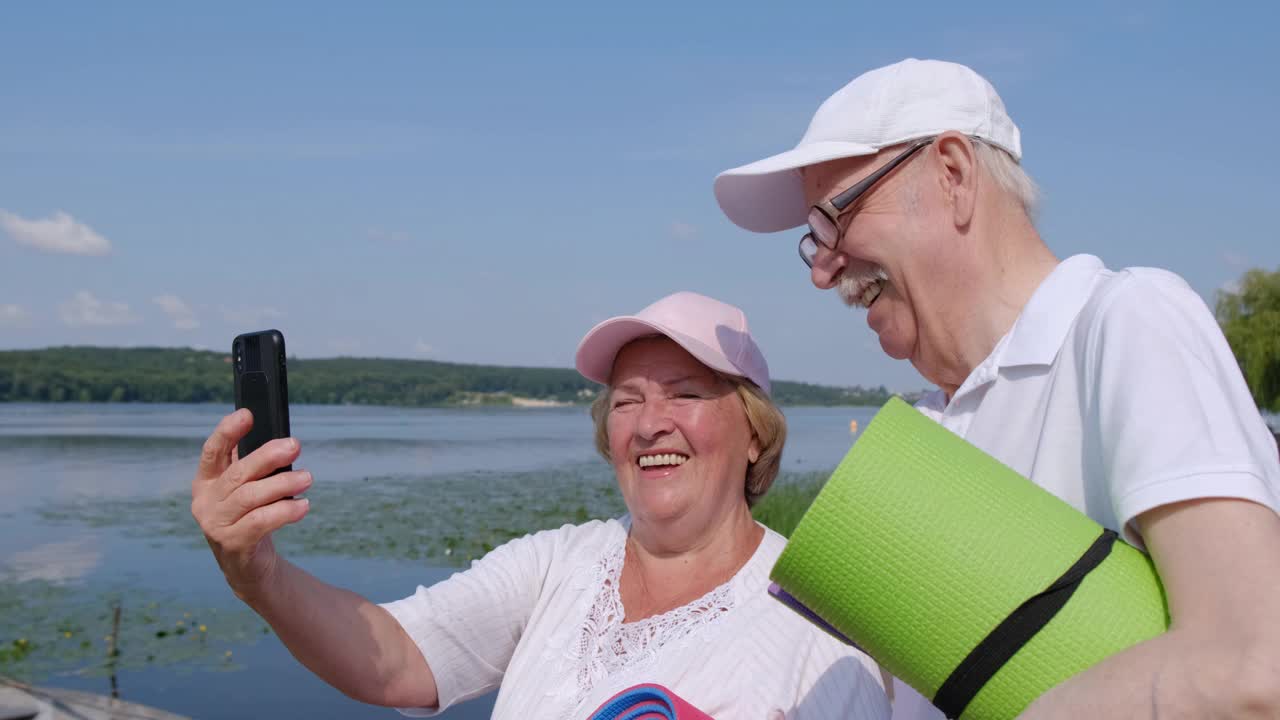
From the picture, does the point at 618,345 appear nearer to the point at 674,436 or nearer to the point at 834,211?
the point at 674,436

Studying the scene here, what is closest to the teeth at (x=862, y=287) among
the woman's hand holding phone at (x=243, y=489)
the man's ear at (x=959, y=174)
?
the man's ear at (x=959, y=174)

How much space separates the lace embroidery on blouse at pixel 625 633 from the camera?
7.29ft

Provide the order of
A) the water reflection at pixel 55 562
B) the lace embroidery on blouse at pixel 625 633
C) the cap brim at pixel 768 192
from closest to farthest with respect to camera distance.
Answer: the cap brim at pixel 768 192
the lace embroidery on blouse at pixel 625 633
the water reflection at pixel 55 562

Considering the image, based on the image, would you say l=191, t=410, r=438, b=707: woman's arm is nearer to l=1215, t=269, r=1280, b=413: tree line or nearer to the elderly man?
the elderly man

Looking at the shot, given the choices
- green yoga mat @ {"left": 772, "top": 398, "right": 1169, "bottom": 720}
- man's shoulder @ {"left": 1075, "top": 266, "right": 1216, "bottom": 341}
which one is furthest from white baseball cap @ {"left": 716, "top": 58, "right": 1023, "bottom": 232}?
green yoga mat @ {"left": 772, "top": 398, "right": 1169, "bottom": 720}

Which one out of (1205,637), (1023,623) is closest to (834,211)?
(1023,623)

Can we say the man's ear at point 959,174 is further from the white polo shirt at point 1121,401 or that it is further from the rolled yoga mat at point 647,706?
the rolled yoga mat at point 647,706

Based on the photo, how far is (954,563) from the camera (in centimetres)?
102

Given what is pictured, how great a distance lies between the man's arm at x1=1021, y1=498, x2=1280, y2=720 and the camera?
83 cm

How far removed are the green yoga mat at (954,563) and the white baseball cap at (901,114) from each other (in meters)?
0.45

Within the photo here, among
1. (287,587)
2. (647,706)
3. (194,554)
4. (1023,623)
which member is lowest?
(194,554)

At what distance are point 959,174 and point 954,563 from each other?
56 cm

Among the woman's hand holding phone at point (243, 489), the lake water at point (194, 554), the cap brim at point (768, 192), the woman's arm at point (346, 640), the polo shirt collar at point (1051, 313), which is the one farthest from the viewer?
the lake water at point (194, 554)

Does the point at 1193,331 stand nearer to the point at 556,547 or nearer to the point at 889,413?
the point at 889,413
